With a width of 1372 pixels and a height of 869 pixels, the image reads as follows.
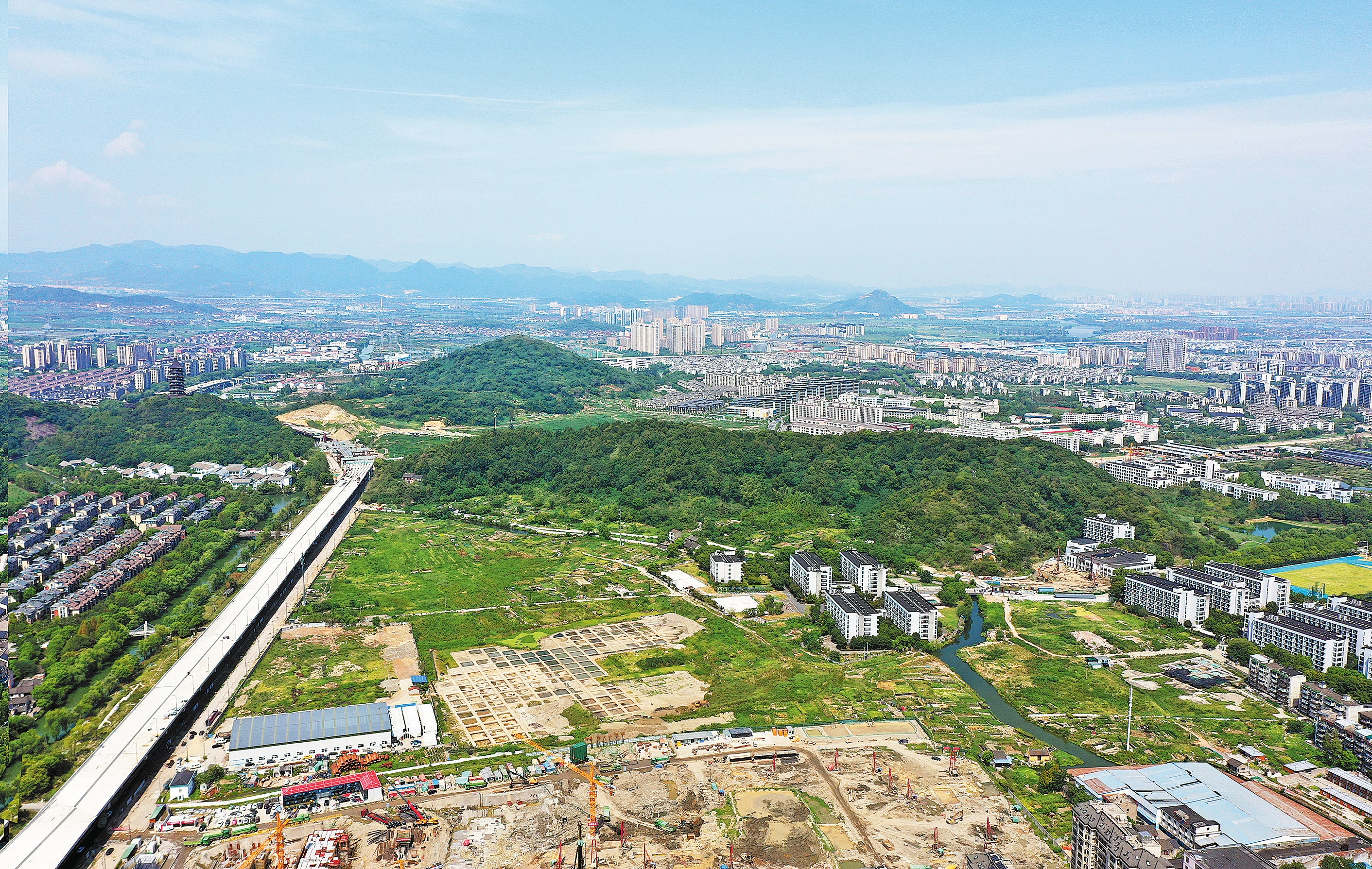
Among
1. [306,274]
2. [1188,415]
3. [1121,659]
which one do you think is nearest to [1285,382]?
[1188,415]

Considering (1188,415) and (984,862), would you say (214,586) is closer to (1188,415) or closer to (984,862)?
(984,862)

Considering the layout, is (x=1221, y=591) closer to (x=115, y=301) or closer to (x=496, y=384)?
(x=496, y=384)

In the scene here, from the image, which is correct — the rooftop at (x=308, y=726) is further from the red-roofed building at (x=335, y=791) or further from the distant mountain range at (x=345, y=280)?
the distant mountain range at (x=345, y=280)

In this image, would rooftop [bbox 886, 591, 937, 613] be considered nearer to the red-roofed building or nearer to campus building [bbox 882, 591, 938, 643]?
campus building [bbox 882, 591, 938, 643]

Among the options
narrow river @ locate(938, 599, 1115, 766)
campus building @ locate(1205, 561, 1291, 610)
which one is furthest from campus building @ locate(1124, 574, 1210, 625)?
narrow river @ locate(938, 599, 1115, 766)

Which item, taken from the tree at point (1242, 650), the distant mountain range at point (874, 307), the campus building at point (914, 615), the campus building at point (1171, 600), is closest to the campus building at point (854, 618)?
the campus building at point (914, 615)
